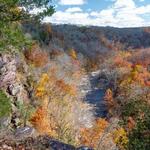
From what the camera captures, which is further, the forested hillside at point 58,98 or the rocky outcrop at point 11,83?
the rocky outcrop at point 11,83

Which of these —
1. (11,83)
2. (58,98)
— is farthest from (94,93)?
(11,83)

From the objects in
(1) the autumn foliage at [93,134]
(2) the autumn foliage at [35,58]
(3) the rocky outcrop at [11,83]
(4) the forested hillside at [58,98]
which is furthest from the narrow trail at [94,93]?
(3) the rocky outcrop at [11,83]

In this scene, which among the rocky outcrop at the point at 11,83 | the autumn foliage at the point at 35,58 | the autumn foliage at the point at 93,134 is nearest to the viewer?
the rocky outcrop at the point at 11,83

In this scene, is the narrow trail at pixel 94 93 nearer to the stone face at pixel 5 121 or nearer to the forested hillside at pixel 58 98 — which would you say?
the forested hillside at pixel 58 98

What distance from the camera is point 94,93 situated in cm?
13488

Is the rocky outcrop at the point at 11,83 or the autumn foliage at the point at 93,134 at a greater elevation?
the rocky outcrop at the point at 11,83

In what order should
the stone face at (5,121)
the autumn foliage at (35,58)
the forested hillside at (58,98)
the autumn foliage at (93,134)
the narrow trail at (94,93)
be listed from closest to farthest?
the forested hillside at (58,98) < the stone face at (5,121) < the autumn foliage at (93,134) < the narrow trail at (94,93) < the autumn foliage at (35,58)

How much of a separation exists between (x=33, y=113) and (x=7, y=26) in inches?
2343

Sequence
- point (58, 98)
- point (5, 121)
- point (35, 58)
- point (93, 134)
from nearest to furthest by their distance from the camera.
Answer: point (5, 121) → point (93, 134) → point (58, 98) → point (35, 58)

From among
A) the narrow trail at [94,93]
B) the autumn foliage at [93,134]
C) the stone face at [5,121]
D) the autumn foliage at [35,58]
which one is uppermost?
the stone face at [5,121]

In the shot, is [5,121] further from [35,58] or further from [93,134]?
[35,58]

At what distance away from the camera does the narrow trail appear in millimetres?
116037

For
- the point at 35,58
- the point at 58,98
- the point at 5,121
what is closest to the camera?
the point at 5,121

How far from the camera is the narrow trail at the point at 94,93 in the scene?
4568 inches
